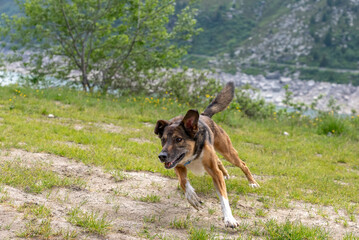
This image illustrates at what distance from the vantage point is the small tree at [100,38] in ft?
46.4

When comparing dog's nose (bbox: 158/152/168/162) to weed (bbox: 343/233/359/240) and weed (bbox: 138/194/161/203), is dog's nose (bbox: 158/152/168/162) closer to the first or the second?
weed (bbox: 138/194/161/203)

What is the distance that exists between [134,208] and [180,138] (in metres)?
1.10

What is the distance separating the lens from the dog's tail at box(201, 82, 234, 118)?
19.5ft

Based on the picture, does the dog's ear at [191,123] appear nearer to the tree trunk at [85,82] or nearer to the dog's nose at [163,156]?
the dog's nose at [163,156]

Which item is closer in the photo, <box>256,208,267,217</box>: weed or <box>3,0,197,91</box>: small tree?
<box>256,208,267,217</box>: weed

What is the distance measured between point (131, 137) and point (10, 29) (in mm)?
9364

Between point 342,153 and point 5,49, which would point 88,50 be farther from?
point 342,153

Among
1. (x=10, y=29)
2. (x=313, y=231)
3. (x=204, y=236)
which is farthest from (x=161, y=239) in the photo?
(x=10, y=29)

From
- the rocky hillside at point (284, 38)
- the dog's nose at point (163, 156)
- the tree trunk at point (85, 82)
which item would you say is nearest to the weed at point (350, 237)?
the dog's nose at point (163, 156)

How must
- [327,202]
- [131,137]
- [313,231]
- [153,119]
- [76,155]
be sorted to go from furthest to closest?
[153,119] < [131,137] < [76,155] < [327,202] < [313,231]

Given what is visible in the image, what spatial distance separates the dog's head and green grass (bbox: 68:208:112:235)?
3.25ft

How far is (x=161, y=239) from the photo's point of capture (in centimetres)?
356

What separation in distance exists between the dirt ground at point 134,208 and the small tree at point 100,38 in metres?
9.85

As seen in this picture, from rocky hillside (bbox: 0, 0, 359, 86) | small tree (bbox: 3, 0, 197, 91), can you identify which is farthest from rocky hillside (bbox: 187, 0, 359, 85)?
small tree (bbox: 3, 0, 197, 91)
